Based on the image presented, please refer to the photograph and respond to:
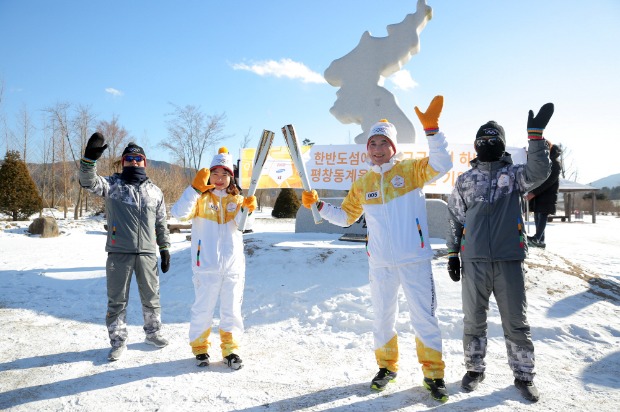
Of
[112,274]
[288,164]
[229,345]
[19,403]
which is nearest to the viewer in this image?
[19,403]

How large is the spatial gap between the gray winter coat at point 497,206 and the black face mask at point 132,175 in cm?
319

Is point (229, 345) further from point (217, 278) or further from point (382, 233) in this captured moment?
point (382, 233)

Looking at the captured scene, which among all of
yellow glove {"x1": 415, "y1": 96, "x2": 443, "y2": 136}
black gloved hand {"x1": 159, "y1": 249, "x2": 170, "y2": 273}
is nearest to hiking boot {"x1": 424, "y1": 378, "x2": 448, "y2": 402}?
yellow glove {"x1": 415, "y1": 96, "x2": 443, "y2": 136}

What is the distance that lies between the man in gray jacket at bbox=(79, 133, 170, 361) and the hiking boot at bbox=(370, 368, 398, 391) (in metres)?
2.24

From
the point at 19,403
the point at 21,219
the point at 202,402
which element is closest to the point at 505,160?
the point at 202,402

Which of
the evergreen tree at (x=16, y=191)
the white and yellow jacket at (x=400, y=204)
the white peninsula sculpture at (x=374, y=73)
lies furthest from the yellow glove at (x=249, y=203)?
the evergreen tree at (x=16, y=191)

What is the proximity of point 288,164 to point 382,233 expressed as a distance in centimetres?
673

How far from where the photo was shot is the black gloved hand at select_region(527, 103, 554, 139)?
2.79 m

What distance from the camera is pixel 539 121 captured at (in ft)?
9.17

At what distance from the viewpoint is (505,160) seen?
3.05 m

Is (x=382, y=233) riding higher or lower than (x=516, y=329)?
higher

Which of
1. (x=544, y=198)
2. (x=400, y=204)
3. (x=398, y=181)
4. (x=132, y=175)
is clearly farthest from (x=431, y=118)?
(x=544, y=198)

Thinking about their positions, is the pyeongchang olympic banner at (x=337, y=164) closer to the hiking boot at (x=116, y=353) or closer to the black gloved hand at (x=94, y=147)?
the black gloved hand at (x=94, y=147)

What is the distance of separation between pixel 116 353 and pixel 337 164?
6.21m
